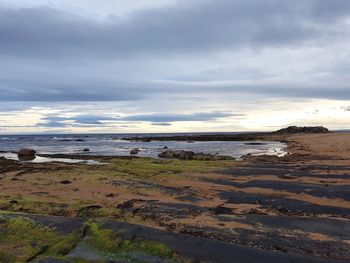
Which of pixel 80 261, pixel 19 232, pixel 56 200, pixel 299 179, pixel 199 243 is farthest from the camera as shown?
pixel 299 179

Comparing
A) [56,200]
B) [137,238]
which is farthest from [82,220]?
[56,200]

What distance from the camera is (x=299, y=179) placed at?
61.2 ft

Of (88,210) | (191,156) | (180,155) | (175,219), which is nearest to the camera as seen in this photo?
(175,219)

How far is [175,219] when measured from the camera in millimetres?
10367

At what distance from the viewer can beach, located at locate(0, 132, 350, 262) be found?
775 cm

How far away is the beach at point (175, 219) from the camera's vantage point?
7746 mm

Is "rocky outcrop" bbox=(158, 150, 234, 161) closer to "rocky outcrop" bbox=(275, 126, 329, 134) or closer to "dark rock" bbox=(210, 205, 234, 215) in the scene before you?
"dark rock" bbox=(210, 205, 234, 215)

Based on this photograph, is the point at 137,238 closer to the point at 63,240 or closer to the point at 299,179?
the point at 63,240

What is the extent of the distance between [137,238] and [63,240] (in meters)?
1.55

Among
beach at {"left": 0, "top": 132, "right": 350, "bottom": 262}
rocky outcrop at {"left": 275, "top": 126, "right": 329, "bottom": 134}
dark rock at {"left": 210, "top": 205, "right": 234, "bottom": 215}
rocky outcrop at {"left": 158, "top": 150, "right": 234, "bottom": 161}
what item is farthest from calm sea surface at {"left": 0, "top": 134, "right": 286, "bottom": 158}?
rocky outcrop at {"left": 275, "top": 126, "right": 329, "bottom": 134}

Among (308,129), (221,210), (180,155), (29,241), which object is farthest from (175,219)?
(308,129)

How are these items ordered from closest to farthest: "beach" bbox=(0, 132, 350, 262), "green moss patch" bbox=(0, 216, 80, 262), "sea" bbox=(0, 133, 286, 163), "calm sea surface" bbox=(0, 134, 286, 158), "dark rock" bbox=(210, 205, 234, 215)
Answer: "green moss patch" bbox=(0, 216, 80, 262)
"beach" bbox=(0, 132, 350, 262)
"dark rock" bbox=(210, 205, 234, 215)
"sea" bbox=(0, 133, 286, 163)
"calm sea surface" bbox=(0, 134, 286, 158)

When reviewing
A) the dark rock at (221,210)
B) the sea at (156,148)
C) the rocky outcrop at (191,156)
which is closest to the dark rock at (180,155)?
the rocky outcrop at (191,156)

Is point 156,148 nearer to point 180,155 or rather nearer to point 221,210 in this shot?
point 180,155
